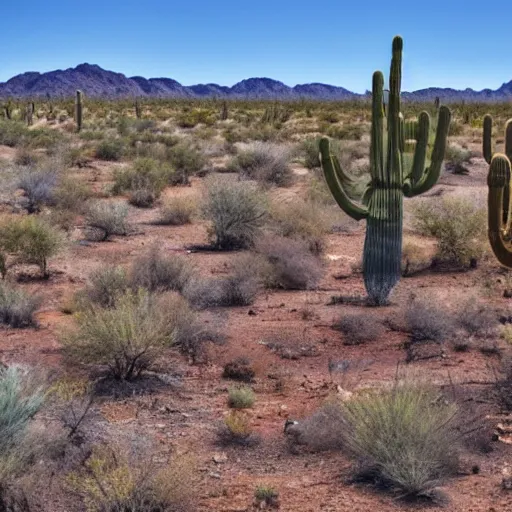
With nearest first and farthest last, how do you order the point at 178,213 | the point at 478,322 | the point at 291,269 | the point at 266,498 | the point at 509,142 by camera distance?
the point at 266,498
the point at 478,322
the point at 509,142
the point at 291,269
the point at 178,213

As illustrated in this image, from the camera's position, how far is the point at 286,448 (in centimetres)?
695

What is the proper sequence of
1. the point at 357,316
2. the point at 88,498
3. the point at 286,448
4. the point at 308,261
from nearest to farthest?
the point at 88,498 → the point at 286,448 → the point at 357,316 → the point at 308,261

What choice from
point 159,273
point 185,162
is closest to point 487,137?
point 159,273

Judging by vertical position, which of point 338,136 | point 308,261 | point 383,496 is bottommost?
point 383,496

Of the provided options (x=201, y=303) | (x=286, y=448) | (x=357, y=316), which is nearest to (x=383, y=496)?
(x=286, y=448)

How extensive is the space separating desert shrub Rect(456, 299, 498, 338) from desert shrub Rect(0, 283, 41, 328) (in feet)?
18.8

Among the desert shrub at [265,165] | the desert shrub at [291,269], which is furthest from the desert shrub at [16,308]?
the desert shrub at [265,165]

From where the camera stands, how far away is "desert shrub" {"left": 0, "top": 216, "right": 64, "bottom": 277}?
13.2 metres

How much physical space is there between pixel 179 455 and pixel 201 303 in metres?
5.08

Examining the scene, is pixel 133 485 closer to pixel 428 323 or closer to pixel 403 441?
pixel 403 441

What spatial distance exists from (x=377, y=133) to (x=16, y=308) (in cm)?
582

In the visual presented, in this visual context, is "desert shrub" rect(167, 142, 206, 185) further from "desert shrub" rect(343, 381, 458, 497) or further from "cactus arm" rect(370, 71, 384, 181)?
"desert shrub" rect(343, 381, 458, 497)

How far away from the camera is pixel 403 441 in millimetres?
6156

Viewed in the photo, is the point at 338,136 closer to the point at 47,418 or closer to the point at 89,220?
the point at 89,220
